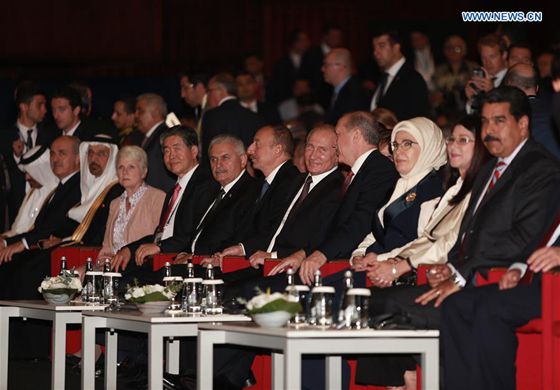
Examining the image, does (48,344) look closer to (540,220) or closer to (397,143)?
(397,143)

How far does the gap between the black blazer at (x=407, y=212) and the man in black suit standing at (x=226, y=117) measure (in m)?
3.26

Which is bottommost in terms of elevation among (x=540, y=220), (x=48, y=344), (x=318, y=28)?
(x=48, y=344)

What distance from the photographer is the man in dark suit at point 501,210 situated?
19.5 feet

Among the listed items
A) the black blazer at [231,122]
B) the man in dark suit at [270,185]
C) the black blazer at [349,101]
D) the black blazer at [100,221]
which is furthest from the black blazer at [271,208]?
the black blazer at [349,101]

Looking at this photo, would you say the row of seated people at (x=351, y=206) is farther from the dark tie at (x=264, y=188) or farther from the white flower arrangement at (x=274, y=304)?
the white flower arrangement at (x=274, y=304)

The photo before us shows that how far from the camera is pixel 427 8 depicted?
50.3 feet

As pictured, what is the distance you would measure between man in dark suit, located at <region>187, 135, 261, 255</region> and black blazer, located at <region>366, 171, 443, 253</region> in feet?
5.10

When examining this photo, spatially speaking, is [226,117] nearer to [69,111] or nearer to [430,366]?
[69,111]

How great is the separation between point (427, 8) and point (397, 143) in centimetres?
860

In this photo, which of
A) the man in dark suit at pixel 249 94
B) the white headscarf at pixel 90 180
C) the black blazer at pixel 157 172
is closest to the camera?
the white headscarf at pixel 90 180

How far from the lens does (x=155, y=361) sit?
21.0 feet

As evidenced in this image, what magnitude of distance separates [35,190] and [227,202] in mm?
2732

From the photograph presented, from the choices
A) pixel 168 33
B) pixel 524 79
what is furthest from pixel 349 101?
pixel 168 33

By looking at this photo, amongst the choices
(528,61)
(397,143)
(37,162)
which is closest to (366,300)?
(397,143)
